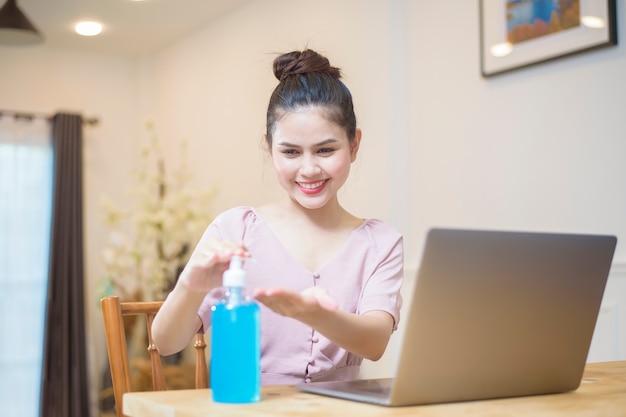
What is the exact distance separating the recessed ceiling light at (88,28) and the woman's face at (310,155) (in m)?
3.84

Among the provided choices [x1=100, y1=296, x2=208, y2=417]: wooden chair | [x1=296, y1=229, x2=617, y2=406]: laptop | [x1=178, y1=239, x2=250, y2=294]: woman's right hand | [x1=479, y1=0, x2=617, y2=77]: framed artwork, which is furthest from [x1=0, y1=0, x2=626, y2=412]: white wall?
[x1=296, y1=229, x2=617, y2=406]: laptop

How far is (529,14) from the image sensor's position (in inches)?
118

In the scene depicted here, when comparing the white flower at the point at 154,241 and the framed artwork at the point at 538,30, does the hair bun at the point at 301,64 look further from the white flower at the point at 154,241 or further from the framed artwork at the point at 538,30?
the white flower at the point at 154,241

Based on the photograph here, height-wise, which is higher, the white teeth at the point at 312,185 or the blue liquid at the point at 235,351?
the white teeth at the point at 312,185

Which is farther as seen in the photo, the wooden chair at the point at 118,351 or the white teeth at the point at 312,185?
the white teeth at the point at 312,185

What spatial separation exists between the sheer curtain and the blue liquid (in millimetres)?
4600

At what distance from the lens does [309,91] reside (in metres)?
1.51

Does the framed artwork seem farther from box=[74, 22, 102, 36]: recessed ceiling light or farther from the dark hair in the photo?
box=[74, 22, 102, 36]: recessed ceiling light

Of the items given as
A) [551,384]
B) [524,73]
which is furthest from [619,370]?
[524,73]

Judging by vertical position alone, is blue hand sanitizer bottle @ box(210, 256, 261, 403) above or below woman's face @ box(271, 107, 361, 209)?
below

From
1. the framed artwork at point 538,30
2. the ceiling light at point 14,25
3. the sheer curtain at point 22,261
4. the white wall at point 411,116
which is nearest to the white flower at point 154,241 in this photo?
the white wall at point 411,116

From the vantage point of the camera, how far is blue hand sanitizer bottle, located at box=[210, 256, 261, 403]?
0.98 metres

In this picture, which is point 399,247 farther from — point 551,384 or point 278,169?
point 551,384

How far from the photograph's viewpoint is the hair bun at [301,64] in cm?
157
